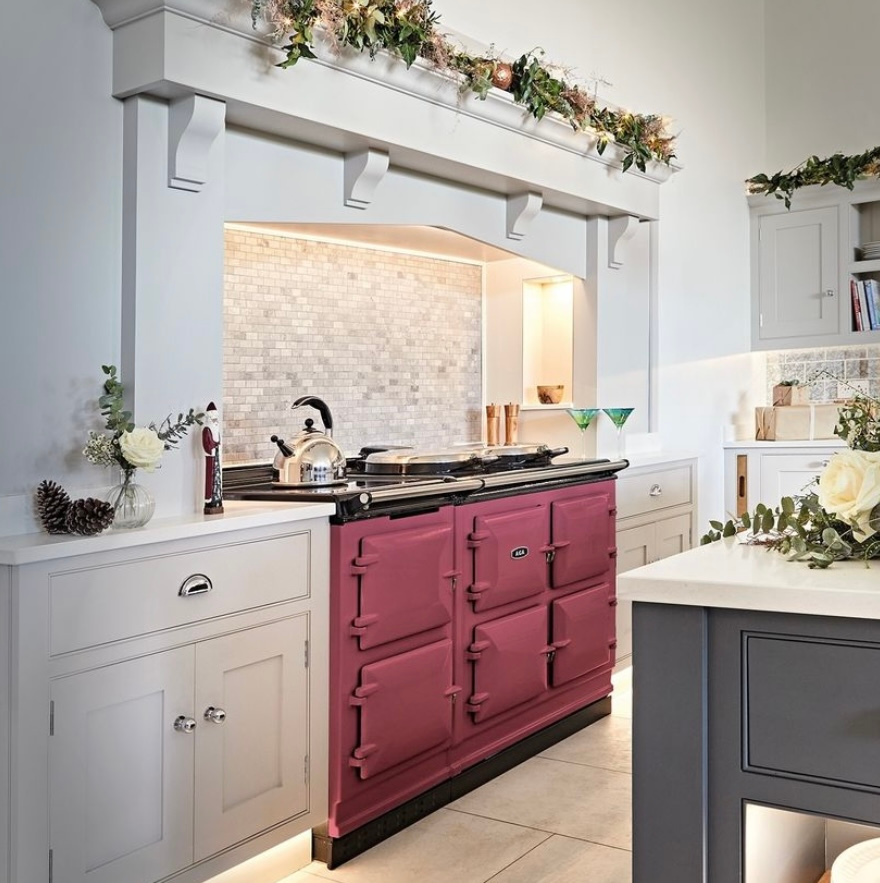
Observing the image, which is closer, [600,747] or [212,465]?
[212,465]

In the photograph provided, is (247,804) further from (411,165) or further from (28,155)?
(411,165)

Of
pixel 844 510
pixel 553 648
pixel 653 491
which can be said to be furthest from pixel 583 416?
pixel 844 510

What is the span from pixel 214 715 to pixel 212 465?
24.2 inches

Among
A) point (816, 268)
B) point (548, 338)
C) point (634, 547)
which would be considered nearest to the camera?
point (634, 547)

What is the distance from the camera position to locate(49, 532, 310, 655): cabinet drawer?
6.95 feet

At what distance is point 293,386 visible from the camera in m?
3.53

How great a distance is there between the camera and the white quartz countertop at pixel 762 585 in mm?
1295

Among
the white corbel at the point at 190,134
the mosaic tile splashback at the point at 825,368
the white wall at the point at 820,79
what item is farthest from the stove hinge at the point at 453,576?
the white wall at the point at 820,79

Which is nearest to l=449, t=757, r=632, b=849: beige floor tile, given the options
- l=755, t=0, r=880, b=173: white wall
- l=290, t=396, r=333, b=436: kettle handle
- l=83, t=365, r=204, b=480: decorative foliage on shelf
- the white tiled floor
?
the white tiled floor

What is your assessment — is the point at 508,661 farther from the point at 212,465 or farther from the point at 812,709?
the point at 812,709

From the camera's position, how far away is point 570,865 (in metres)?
2.75

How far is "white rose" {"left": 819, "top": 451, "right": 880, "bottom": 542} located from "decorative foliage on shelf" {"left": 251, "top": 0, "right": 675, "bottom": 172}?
1778mm

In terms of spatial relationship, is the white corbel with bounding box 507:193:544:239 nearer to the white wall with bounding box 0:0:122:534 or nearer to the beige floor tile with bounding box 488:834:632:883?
the white wall with bounding box 0:0:122:534

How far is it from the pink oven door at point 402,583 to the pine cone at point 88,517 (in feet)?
2.48
